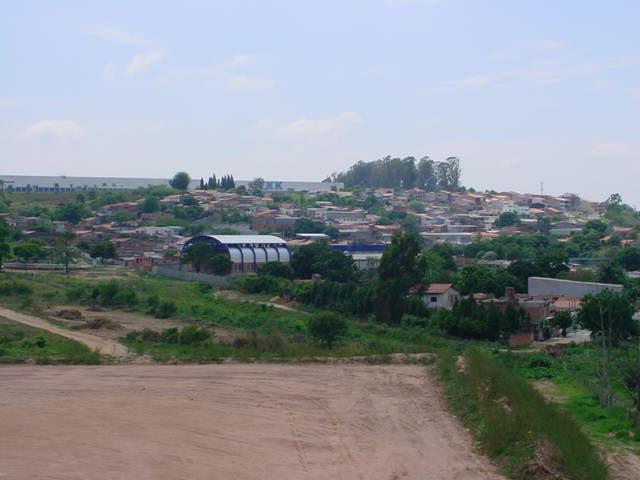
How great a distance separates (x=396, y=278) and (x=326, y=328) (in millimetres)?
6976

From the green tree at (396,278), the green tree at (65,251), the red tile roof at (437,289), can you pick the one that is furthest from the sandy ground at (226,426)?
the green tree at (65,251)

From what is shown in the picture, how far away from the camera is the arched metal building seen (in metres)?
45.1

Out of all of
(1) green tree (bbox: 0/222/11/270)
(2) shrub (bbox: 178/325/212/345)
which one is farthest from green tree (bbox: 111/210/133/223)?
(2) shrub (bbox: 178/325/212/345)

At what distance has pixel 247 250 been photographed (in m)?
45.8

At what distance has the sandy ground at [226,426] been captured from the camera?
11.6 metres

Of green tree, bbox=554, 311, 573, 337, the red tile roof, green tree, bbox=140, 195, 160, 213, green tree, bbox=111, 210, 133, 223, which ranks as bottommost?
green tree, bbox=554, 311, 573, 337

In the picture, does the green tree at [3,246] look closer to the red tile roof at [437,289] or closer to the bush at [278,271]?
the bush at [278,271]

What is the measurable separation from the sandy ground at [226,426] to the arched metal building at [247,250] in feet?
80.0

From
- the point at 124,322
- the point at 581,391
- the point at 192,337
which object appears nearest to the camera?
the point at 581,391

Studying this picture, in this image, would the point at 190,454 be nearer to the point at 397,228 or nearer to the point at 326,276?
the point at 326,276

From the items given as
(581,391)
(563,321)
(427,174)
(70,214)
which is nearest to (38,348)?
(581,391)

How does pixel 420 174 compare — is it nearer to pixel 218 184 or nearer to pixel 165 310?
pixel 218 184

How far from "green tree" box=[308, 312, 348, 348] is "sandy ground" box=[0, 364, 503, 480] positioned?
3621 millimetres

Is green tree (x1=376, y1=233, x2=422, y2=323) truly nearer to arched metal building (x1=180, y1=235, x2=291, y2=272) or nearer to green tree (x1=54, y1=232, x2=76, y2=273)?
arched metal building (x1=180, y1=235, x2=291, y2=272)
